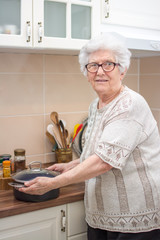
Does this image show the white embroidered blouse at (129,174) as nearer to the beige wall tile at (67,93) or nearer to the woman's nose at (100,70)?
the woman's nose at (100,70)

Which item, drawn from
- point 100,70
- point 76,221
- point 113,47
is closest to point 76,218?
point 76,221

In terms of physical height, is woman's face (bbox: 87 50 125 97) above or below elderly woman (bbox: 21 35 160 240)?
above

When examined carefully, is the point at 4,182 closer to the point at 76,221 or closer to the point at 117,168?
the point at 76,221

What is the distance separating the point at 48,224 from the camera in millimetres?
1646

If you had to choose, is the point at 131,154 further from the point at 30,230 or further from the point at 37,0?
the point at 37,0

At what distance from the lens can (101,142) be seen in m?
1.38

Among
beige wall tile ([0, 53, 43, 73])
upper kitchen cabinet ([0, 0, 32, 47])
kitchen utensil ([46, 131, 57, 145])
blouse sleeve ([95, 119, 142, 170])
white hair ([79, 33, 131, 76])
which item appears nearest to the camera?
blouse sleeve ([95, 119, 142, 170])

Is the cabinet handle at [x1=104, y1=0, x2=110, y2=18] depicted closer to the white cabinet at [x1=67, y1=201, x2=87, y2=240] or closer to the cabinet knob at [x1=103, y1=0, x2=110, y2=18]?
the cabinet knob at [x1=103, y1=0, x2=110, y2=18]

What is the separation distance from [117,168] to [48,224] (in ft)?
1.66

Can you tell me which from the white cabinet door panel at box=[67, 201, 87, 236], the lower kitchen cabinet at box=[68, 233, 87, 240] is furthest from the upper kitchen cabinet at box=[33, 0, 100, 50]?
the lower kitchen cabinet at box=[68, 233, 87, 240]

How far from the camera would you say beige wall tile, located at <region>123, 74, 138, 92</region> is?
2.46m

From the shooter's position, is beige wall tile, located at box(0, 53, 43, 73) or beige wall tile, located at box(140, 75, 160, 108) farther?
beige wall tile, located at box(140, 75, 160, 108)

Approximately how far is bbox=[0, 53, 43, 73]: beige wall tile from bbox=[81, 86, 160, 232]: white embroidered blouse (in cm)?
69

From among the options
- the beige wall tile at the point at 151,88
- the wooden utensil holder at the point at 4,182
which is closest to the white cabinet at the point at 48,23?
the wooden utensil holder at the point at 4,182
